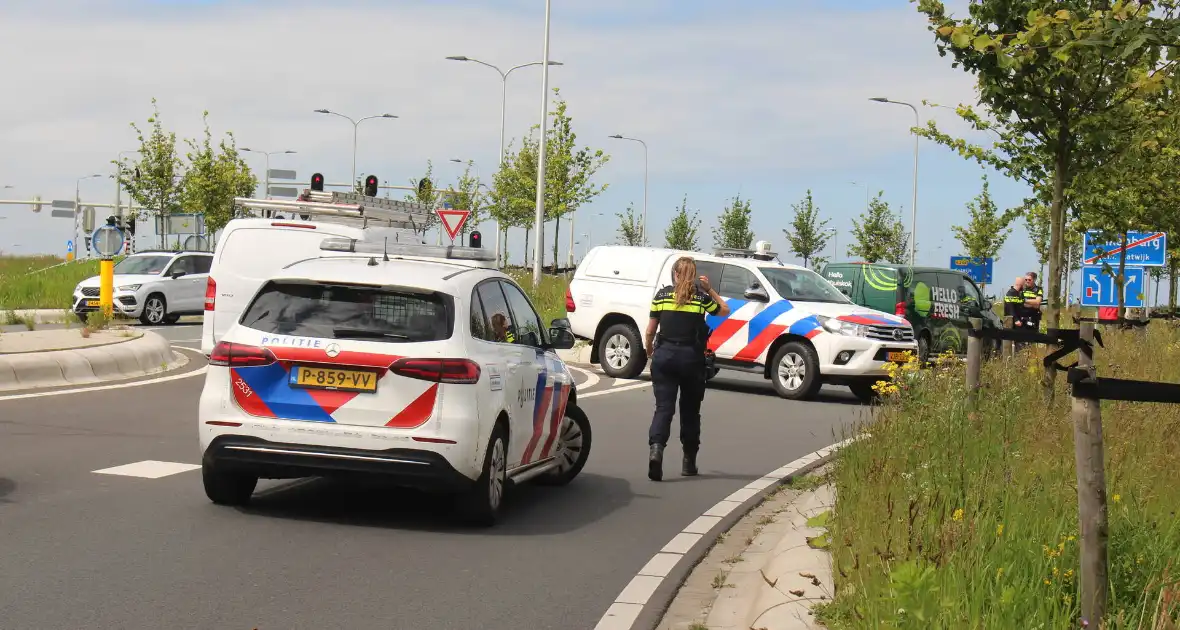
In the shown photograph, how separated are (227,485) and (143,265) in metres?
27.0

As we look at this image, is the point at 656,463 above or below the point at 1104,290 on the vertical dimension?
below

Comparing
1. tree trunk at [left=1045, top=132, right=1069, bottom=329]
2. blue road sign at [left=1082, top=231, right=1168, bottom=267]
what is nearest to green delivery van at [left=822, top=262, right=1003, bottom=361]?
blue road sign at [left=1082, top=231, right=1168, bottom=267]

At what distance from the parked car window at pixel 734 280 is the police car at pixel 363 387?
12.6 m

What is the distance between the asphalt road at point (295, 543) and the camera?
263 inches

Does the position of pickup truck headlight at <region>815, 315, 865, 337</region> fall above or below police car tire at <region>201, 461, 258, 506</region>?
above

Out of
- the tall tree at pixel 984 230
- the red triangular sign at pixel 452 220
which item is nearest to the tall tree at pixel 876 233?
the tall tree at pixel 984 230

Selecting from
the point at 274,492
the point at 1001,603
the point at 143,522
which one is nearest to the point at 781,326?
the point at 274,492

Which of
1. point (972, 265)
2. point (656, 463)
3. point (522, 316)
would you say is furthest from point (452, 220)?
point (522, 316)

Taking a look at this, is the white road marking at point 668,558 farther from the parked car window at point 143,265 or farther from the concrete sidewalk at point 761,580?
the parked car window at point 143,265

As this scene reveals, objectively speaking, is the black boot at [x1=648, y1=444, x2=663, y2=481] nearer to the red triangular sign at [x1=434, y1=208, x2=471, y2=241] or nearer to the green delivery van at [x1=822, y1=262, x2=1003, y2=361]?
the green delivery van at [x1=822, y1=262, x2=1003, y2=361]

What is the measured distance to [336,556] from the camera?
7.97m

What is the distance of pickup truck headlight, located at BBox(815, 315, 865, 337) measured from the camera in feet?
67.7

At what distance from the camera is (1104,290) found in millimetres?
27578

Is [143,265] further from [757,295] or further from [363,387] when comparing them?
[363,387]
